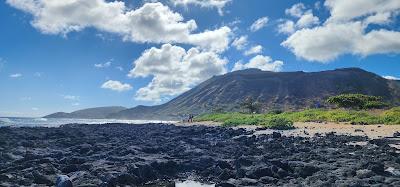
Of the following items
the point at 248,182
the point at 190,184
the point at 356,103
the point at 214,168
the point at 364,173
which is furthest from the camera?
the point at 356,103

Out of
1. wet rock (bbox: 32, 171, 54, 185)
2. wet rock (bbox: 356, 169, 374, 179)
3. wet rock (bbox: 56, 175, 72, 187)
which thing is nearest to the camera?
wet rock (bbox: 356, 169, 374, 179)

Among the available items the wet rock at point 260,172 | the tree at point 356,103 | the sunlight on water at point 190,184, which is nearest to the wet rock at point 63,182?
the sunlight on water at point 190,184

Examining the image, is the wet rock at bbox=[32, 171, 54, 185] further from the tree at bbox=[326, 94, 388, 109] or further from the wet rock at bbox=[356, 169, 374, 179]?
the tree at bbox=[326, 94, 388, 109]

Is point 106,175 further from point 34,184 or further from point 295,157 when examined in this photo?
point 295,157

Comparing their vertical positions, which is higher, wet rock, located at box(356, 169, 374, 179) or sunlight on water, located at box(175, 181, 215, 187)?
wet rock, located at box(356, 169, 374, 179)

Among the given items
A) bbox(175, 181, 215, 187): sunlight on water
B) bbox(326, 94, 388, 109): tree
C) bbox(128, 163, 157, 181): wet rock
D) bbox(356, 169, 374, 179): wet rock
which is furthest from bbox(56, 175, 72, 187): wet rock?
bbox(326, 94, 388, 109): tree

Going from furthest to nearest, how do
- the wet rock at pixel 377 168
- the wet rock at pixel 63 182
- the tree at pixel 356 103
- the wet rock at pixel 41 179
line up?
the tree at pixel 356 103 < the wet rock at pixel 41 179 < the wet rock at pixel 377 168 < the wet rock at pixel 63 182

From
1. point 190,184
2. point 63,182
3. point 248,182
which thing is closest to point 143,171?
point 190,184

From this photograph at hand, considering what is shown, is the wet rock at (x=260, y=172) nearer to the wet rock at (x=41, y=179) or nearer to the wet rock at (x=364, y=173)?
the wet rock at (x=364, y=173)

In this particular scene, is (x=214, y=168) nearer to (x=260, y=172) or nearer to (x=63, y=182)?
(x=260, y=172)

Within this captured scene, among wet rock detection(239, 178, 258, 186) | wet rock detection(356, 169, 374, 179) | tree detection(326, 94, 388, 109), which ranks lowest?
wet rock detection(239, 178, 258, 186)

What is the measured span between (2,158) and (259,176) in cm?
1394

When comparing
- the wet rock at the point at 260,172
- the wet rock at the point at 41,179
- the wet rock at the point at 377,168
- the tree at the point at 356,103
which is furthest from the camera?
the tree at the point at 356,103

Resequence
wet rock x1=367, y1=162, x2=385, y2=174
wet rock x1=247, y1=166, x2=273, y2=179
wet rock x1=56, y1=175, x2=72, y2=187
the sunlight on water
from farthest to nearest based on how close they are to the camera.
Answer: the sunlight on water, wet rock x1=247, y1=166, x2=273, y2=179, wet rock x1=367, y1=162, x2=385, y2=174, wet rock x1=56, y1=175, x2=72, y2=187
